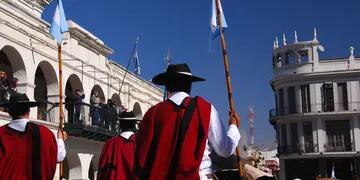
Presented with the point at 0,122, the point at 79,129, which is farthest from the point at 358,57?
the point at 0,122

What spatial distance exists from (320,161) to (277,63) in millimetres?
9833

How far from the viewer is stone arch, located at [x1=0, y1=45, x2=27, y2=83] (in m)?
19.1

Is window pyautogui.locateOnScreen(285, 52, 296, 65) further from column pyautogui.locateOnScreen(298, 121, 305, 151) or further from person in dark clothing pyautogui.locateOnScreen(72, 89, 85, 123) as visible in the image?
person in dark clothing pyautogui.locateOnScreen(72, 89, 85, 123)

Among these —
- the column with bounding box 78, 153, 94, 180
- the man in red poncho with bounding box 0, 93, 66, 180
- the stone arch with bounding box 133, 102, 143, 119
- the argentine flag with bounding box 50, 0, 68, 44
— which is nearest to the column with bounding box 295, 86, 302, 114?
the stone arch with bounding box 133, 102, 143, 119

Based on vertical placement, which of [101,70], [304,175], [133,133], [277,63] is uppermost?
[277,63]

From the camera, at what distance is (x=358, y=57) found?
167 ft

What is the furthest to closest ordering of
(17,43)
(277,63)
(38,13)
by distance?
(277,63) → (38,13) → (17,43)

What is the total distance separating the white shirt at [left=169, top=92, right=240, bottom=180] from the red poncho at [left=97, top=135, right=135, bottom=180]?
3.06m

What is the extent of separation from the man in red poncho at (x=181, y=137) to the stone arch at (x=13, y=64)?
14291 mm

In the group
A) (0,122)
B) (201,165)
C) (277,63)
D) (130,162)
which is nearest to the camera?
(201,165)

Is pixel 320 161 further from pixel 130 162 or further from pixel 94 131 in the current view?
pixel 130 162

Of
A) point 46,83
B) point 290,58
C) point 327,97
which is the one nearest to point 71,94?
point 46,83

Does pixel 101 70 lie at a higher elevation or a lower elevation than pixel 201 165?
higher

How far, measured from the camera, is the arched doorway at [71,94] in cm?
2150
